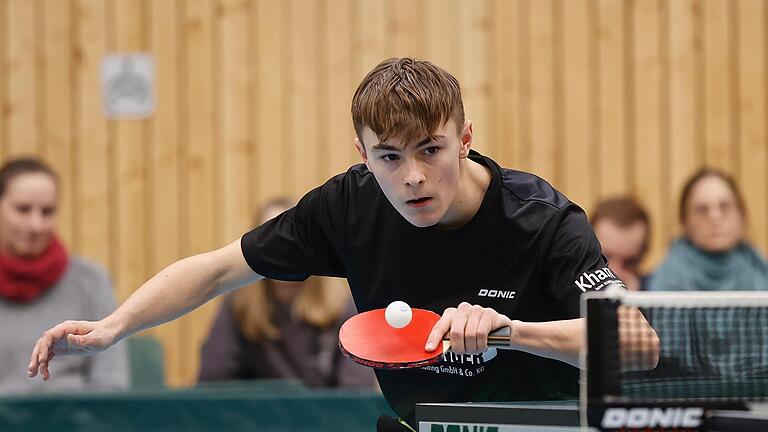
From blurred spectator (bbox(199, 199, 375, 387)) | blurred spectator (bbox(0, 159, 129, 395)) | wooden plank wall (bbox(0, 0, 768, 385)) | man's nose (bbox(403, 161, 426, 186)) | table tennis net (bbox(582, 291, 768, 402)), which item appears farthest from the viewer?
wooden plank wall (bbox(0, 0, 768, 385))

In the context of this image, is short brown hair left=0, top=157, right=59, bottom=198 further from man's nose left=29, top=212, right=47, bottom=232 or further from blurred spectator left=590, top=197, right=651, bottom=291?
blurred spectator left=590, top=197, right=651, bottom=291

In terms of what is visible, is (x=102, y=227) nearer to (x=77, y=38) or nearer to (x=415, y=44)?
(x=77, y=38)

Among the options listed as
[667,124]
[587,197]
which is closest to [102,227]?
[587,197]

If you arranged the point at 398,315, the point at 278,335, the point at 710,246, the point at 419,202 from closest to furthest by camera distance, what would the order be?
the point at 398,315, the point at 419,202, the point at 278,335, the point at 710,246

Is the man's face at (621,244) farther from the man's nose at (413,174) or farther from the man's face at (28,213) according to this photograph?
the man's nose at (413,174)

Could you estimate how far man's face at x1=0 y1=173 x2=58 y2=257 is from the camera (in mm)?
5500

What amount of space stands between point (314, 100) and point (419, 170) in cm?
429

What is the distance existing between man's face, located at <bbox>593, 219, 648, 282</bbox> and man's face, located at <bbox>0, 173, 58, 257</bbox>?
267 cm

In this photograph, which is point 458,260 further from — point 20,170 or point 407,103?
point 20,170

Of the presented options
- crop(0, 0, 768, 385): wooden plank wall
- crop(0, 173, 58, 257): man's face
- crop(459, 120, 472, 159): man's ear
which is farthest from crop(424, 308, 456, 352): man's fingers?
crop(0, 0, 768, 385): wooden plank wall

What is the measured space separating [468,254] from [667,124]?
4.28 m

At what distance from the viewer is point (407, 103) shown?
2.77 m

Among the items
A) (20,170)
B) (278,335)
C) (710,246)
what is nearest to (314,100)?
(278,335)

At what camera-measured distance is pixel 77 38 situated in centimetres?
703
